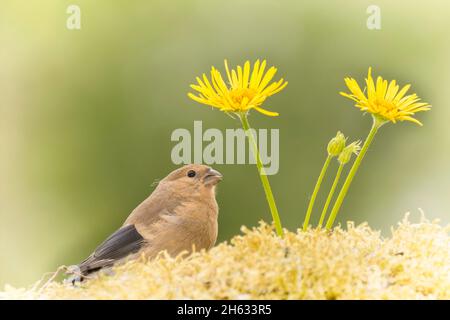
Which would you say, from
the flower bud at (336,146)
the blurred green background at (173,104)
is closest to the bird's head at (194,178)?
the flower bud at (336,146)

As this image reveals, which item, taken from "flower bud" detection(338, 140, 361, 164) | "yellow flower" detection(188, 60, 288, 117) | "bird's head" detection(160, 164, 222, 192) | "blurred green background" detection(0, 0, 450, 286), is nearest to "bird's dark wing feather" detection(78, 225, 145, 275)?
"bird's head" detection(160, 164, 222, 192)

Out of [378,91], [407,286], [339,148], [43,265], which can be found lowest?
[43,265]

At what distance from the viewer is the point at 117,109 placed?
123 inches

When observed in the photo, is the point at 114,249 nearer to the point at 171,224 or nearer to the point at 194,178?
the point at 171,224

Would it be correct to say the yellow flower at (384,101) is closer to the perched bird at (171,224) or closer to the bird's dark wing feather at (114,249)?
the perched bird at (171,224)

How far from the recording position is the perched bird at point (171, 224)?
1.37 metres

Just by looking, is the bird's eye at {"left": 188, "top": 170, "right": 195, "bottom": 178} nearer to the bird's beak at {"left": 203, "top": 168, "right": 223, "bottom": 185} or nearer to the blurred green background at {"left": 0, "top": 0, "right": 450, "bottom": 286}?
the bird's beak at {"left": 203, "top": 168, "right": 223, "bottom": 185}

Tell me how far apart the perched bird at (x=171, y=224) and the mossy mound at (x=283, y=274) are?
26 cm

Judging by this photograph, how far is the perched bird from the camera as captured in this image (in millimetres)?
1365

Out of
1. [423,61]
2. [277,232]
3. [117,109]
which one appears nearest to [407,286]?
[277,232]

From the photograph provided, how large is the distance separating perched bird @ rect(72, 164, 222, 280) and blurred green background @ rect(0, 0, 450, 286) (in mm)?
846

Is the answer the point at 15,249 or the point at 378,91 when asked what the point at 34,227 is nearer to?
the point at 15,249

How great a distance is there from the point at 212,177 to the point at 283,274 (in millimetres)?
645

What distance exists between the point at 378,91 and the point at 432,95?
2111 millimetres
